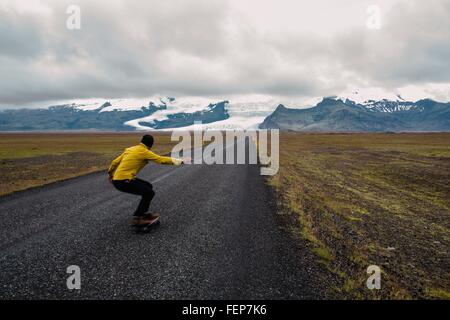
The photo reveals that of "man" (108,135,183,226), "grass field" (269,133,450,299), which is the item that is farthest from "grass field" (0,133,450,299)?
"man" (108,135,183,226)

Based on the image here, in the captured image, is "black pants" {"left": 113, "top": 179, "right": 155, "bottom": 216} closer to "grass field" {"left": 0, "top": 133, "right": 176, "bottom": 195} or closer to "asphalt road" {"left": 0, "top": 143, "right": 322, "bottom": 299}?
"asphalt road" {"left": 0, "top": 143, "right": 322, "bottom": 299}

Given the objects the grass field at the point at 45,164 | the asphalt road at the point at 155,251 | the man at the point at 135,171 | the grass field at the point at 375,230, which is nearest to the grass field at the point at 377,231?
the grass field at the point at 375,230

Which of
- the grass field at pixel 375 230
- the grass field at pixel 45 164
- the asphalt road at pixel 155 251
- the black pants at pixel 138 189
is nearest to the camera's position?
the asphalt road at pixel 155 251

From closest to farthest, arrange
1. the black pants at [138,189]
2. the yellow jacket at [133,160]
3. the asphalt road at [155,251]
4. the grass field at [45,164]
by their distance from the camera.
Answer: the asphalt road at [155,251]
the yellow jacket at [133,160]
the black pants at [138,189]
the grass field at [45,164]

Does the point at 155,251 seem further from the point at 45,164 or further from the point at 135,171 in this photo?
the point at 45,164

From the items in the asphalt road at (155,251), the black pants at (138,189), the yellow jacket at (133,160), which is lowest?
the asphalt road at (155,251)

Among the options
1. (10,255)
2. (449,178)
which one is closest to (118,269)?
(10,255)

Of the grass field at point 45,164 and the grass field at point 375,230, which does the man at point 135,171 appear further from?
the grass field at point 45,164

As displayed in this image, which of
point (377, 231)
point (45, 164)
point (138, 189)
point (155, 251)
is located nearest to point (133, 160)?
point (138, 189)

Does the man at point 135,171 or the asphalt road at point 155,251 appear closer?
the asphalt road at point 155,251

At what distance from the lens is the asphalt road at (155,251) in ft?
18.9

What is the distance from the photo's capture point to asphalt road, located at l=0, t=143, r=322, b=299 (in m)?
5.77
